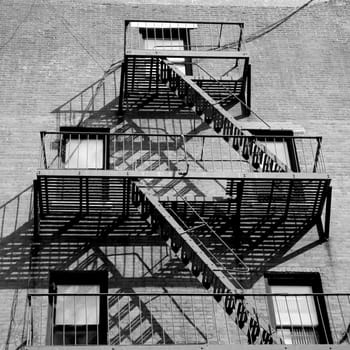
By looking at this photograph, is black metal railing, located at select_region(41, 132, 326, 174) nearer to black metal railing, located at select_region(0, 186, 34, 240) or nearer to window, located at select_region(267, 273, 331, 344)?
black metal railing, located at select_region(0, 186, 34, 240)

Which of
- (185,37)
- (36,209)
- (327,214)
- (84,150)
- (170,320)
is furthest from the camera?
(185,37)

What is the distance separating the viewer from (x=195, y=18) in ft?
67.9

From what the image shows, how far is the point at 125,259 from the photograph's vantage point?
15.5m

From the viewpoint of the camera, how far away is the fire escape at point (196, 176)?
49.3ft

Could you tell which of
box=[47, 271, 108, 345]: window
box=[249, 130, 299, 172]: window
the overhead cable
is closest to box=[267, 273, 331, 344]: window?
box=[249, 130, 299, 172]: window

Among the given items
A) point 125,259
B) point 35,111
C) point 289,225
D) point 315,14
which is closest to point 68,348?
point 125,259

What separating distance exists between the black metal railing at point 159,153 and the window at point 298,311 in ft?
8.13

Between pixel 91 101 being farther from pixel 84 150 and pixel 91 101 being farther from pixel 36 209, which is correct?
pixel 36 209

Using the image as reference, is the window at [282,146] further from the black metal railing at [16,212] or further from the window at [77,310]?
the black metal railing at [16,212]

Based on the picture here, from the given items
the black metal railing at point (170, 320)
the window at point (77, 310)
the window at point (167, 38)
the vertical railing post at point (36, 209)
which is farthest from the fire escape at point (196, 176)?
the window at point (77, 310)

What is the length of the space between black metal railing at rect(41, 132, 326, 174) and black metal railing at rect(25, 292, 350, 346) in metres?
3.07

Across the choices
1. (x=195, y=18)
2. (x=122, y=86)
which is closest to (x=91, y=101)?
(x=122, y=86)

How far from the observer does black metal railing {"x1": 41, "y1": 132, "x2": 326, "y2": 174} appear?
17047 mm

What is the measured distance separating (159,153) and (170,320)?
13.5 ft
